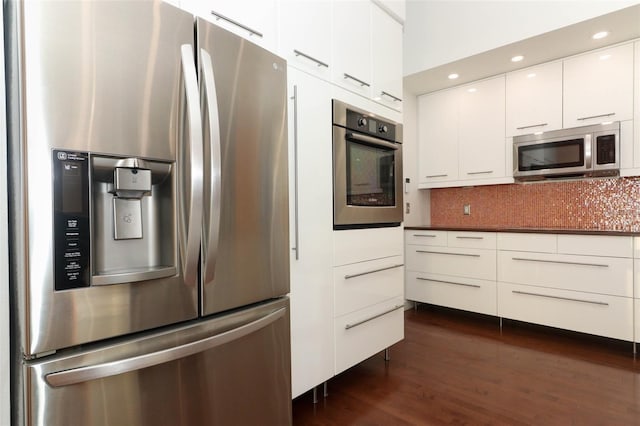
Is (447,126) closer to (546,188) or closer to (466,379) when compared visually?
(546,188)

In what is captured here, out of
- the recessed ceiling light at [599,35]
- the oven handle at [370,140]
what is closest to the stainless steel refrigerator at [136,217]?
the oven handle at [370,140]

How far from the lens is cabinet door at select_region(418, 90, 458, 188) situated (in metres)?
3.74

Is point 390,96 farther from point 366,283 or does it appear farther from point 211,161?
point 211,161

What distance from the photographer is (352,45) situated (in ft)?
6.74

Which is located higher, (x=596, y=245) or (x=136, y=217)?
(x=136, y=217)

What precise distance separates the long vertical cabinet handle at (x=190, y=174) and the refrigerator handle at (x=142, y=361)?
0.18m

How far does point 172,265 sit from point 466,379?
198cm

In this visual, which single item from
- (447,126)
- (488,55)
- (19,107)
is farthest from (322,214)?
(447,126)

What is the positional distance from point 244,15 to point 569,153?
111 inches

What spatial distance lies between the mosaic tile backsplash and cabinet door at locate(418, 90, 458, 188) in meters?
0.33

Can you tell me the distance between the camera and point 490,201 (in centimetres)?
376

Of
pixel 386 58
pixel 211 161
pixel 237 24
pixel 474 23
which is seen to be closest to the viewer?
pixel 211 161

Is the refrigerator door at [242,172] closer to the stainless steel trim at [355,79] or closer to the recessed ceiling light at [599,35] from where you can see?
the stainless steel trim at [355,79]

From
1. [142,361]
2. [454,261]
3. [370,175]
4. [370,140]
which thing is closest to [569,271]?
[454,261]
